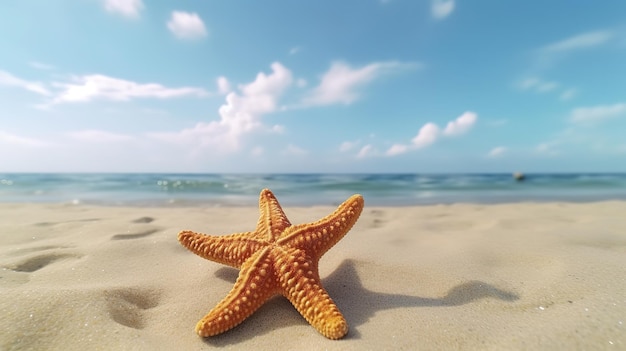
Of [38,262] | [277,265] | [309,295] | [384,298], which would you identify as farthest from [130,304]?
[384,298]

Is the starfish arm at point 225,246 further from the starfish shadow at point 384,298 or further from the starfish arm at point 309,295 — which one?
the starfish shadow at point 384,298

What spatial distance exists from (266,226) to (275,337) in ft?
2.62

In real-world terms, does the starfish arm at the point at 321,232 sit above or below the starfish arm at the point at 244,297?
above

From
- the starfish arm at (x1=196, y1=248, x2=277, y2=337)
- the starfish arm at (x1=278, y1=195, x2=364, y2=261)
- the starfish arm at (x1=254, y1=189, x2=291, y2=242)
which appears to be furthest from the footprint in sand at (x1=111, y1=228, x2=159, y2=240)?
the starfish arm at (x1=278, y1=195, x2=364, y2=261)

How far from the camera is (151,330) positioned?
193 centimetres

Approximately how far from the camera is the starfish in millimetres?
1820

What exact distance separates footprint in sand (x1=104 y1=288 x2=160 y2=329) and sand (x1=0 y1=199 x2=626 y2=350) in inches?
0.4

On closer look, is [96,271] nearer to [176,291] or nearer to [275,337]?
[176,291]

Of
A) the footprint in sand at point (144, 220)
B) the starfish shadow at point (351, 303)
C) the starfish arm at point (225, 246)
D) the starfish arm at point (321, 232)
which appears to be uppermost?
the starfish arm at point (321, 232)

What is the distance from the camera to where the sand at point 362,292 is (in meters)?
1.78

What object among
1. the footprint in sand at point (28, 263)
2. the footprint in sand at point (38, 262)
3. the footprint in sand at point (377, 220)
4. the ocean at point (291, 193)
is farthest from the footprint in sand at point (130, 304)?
the ocean at point (291, 193)

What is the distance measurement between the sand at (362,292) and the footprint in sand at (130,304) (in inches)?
0.4

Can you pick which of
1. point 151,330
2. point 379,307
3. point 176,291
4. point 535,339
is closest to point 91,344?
point 151,330

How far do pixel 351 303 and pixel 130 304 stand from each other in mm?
1600
